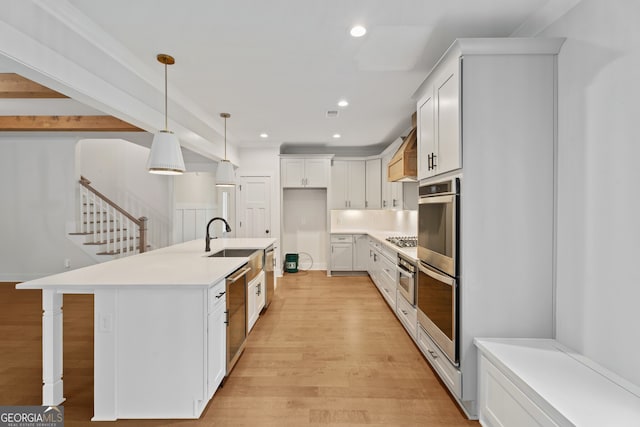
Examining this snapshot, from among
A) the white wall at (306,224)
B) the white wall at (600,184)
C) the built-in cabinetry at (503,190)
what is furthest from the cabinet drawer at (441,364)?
the white wall at (306,224)

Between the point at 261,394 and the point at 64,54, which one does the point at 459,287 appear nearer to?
the point at 261,394

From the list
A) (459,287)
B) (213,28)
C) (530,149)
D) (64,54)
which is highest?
(213,28)

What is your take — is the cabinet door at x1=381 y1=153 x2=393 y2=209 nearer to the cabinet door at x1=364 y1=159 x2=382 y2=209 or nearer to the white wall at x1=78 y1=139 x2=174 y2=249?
the cabinet door at x1=364 y1=159 x2=382 y2=209

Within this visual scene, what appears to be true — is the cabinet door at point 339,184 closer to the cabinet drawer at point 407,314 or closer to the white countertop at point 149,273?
the cabinet drawer at point 407,314

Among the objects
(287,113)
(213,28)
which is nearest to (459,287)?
(213,28)

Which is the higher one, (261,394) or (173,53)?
(173,53)

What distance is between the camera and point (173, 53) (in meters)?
2.58

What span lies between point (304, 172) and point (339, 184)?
0.79m

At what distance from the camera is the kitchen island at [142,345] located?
1.95 m

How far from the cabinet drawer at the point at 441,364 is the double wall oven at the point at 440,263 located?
0.22ft

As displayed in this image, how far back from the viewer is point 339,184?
6.50 m

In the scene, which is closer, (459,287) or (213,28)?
(459,287)

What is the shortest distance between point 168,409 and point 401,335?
229cm

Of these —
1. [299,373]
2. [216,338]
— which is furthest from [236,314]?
[299,373]
